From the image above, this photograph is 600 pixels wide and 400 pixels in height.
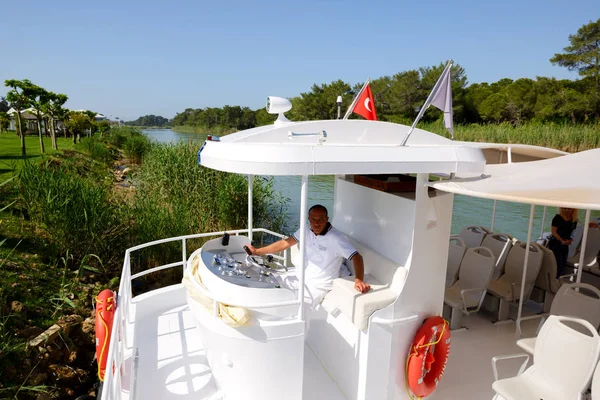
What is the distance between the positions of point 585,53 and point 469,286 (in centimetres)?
3316

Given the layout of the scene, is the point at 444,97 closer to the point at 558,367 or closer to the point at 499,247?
the point at 558,367

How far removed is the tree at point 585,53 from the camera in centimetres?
2862

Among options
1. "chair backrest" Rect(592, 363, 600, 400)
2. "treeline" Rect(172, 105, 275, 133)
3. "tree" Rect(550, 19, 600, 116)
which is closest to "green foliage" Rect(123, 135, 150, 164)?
"chair backrest" Rect(592, 363, 600, 400)

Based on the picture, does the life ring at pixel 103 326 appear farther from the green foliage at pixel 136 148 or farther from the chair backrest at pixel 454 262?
the green foliage at pixel 136 148

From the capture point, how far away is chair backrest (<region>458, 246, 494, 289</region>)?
4.45m

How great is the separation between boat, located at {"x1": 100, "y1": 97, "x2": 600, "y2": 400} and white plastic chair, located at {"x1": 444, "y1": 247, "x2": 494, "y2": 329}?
745mm

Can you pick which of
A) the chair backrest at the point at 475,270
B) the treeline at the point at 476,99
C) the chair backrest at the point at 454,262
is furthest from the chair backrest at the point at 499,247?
the treeline at the point at 476,99

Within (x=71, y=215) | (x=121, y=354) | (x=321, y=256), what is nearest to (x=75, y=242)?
(x=71, y=215)

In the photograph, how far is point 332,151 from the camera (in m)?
2.63

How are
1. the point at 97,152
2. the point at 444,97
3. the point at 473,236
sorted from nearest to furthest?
the point at 444,97
the point at 473,236
the point at 97,152

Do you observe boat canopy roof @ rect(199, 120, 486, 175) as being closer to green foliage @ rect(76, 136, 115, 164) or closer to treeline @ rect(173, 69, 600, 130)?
green foliage @ rect(76, 136, 115, 164)

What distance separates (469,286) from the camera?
15.3 feet

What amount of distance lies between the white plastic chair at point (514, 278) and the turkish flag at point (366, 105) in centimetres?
250

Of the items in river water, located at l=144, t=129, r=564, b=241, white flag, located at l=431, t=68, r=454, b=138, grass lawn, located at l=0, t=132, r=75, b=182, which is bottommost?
river water, located at l=144, t=129, r=564, b=241
